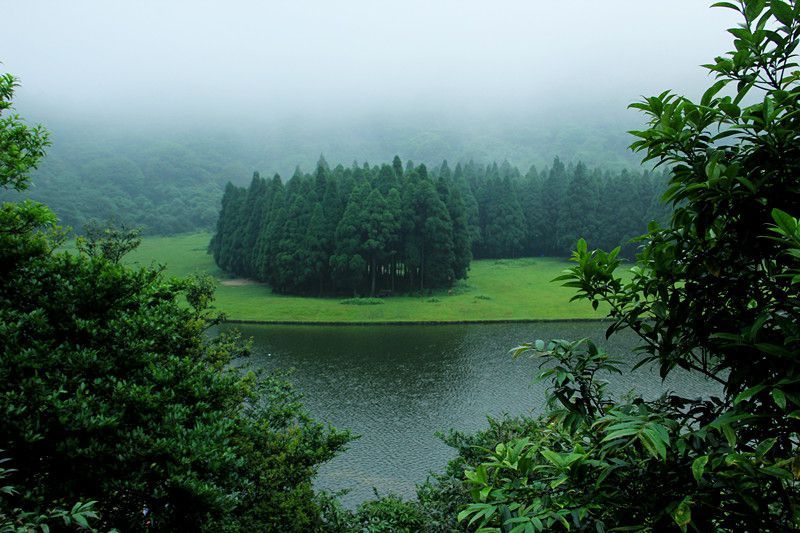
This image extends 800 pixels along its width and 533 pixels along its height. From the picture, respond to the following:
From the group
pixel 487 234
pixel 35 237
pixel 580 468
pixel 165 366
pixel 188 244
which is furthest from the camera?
pixel 188 244

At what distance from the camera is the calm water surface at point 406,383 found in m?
19.9

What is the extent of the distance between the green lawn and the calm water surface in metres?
2.45

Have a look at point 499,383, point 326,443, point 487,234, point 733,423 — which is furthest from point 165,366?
point 487,234

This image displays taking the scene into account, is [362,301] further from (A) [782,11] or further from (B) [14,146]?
(A) [782,11]

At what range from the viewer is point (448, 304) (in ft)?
166

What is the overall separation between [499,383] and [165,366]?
22.4m

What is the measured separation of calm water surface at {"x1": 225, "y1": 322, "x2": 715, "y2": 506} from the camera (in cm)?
1986

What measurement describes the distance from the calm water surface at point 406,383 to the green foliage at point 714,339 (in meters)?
12.2

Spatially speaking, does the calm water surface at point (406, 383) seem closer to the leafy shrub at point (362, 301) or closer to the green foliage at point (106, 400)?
the leafy shrub at point (362, 301)

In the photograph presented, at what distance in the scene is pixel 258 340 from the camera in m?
40.2

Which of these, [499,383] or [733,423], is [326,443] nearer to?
[733,423]

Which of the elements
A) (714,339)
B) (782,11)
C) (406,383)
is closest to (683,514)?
(714,339)

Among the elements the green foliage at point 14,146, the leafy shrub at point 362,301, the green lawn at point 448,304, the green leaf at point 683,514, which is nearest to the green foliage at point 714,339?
the green leaf at point 683,514

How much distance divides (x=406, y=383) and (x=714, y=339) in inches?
1038
